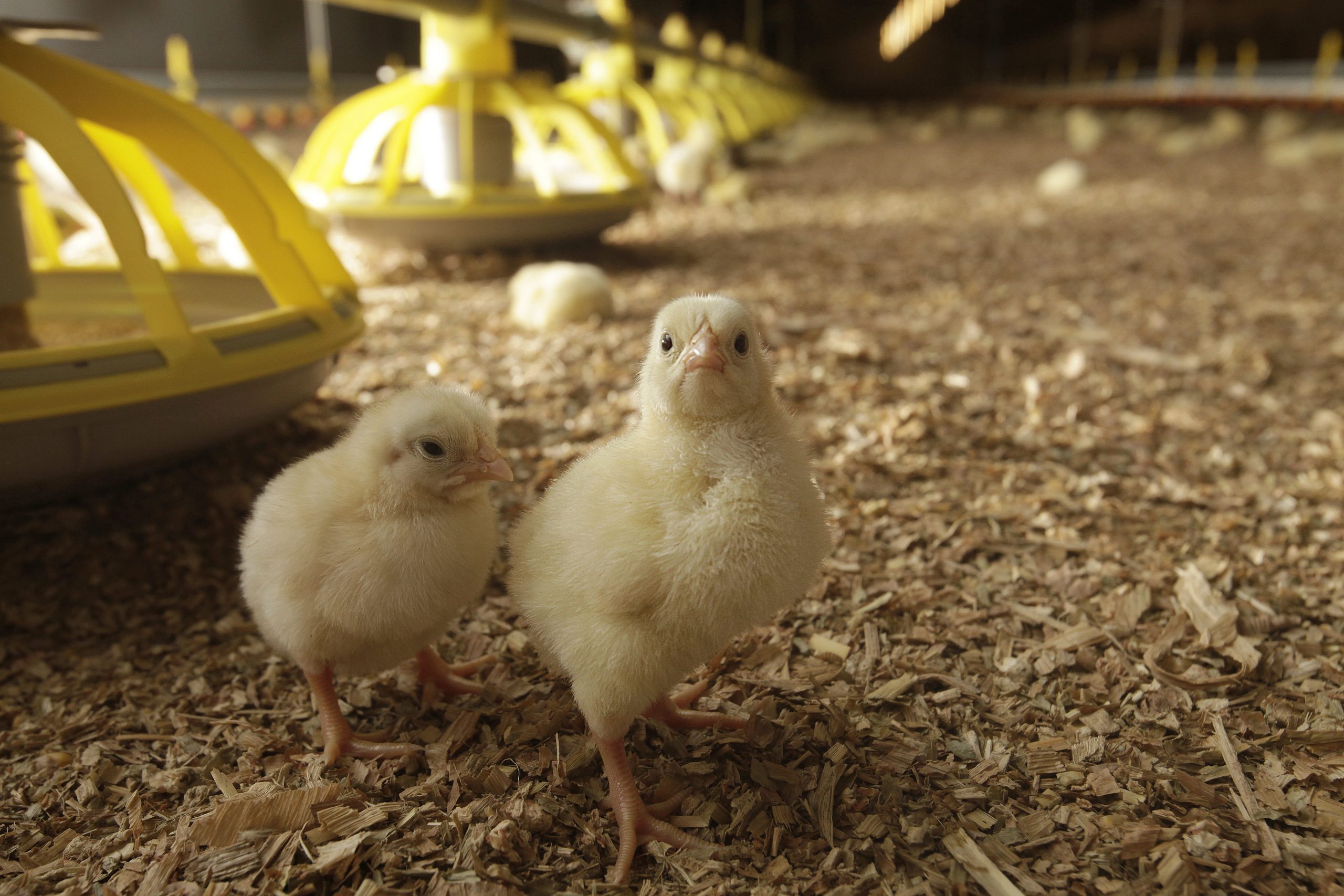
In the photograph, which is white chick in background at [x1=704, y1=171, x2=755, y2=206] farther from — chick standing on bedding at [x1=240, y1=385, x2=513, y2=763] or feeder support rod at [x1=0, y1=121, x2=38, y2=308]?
chick standing on bedding at [x1=240, y1=385, x2=513, y2=763]

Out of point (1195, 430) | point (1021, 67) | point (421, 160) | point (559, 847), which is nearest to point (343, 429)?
point (559, 847)

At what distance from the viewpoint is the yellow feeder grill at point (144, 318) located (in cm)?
183

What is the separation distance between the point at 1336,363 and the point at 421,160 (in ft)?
14.1

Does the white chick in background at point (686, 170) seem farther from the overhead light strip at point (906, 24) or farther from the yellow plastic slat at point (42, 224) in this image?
the overhead light strip at point (906, 24)

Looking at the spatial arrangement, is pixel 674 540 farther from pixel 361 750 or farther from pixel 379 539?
A: pixel 361 750

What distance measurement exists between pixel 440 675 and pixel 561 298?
6.79ft

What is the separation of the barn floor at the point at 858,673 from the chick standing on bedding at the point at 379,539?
213 millimetres

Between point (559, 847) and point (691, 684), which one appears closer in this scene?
point (559, 847)

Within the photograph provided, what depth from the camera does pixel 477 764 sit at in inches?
61.9

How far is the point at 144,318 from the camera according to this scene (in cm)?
224

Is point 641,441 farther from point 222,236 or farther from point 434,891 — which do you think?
point 222,236

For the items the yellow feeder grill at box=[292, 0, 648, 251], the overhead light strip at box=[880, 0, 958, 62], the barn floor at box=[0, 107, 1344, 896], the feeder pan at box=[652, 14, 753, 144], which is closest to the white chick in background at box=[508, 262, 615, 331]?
the barn floor at box=[0, 107, 1344, 896]

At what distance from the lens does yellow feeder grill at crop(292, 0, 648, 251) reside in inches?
172

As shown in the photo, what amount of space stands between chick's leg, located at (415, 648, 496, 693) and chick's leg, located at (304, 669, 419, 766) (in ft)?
0.50
